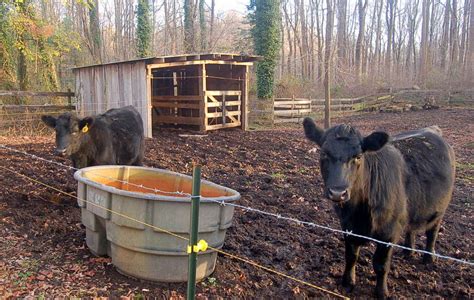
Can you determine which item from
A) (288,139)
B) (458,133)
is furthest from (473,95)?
(288,139)

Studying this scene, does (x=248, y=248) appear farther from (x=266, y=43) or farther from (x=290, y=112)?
(x=266, y=43)

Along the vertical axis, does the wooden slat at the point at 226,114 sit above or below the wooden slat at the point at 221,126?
above

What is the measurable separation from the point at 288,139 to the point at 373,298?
9.21m

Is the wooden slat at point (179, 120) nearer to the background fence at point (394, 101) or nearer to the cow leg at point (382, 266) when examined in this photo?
the background fence at point (394, 101)

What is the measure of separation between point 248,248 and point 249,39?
25557 mm

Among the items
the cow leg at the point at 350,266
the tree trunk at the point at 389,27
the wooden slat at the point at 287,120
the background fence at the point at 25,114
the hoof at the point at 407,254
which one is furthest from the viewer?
the tree trunk at the point at 389,27

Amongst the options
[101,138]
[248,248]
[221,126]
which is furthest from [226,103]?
[248,248]

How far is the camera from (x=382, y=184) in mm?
3627

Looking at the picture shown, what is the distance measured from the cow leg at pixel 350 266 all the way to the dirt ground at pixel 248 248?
0.30 feet

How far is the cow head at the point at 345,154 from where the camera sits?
3078 mm

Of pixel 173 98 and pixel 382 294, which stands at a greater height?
pixel 173 98

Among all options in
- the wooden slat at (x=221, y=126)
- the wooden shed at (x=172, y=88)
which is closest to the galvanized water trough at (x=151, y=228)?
the wooden shed at (x=172, y=88)

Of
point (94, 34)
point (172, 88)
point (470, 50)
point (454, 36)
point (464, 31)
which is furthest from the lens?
point (464, 31)

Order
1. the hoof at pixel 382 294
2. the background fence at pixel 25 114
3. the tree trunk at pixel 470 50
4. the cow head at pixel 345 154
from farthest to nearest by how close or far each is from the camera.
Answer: the tree trunk at pixel 470 50, the background fence at pixel 25 114, the hoof at pixel 382 294, the cow head at pixel 345 154
